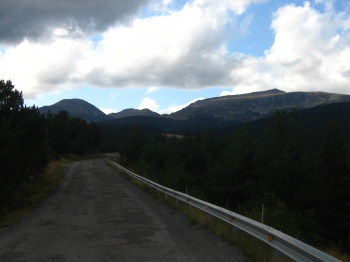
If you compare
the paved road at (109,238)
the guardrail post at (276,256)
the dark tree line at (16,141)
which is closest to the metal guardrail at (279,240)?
the guardrail post at (276,256)

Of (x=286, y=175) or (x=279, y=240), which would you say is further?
(x=286, y=175)

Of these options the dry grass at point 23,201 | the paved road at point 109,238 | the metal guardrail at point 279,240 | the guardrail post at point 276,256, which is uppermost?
the metal guardrail at point 279,240

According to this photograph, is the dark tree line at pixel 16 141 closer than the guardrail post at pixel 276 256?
No

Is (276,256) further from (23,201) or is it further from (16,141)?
(16,141)

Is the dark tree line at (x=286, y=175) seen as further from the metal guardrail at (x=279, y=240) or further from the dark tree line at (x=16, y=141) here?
the metal guardrail at (x=279, y=240)

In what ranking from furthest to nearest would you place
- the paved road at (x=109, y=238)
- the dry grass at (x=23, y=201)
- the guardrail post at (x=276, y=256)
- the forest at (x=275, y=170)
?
the forest at (x=275, y=170), the dry grass at (x=23, y=201), the paved road at (x=109, y=238), the guardrail post at (x=276, y=256)

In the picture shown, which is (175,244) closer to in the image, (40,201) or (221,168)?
(40,201)

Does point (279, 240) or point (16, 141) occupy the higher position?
point (16, 141)

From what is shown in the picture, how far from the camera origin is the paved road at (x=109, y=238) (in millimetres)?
6859

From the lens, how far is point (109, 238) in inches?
337

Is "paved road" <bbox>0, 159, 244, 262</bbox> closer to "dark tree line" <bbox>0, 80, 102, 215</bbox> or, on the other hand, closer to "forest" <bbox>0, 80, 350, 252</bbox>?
"dark tree line" <bbox>0, 80, 102, 215</bbox>

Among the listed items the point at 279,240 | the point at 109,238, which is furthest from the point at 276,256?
the point at 109,238

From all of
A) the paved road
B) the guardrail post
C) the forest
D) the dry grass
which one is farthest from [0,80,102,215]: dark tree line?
the guardrail post

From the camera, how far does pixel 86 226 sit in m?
10.2
